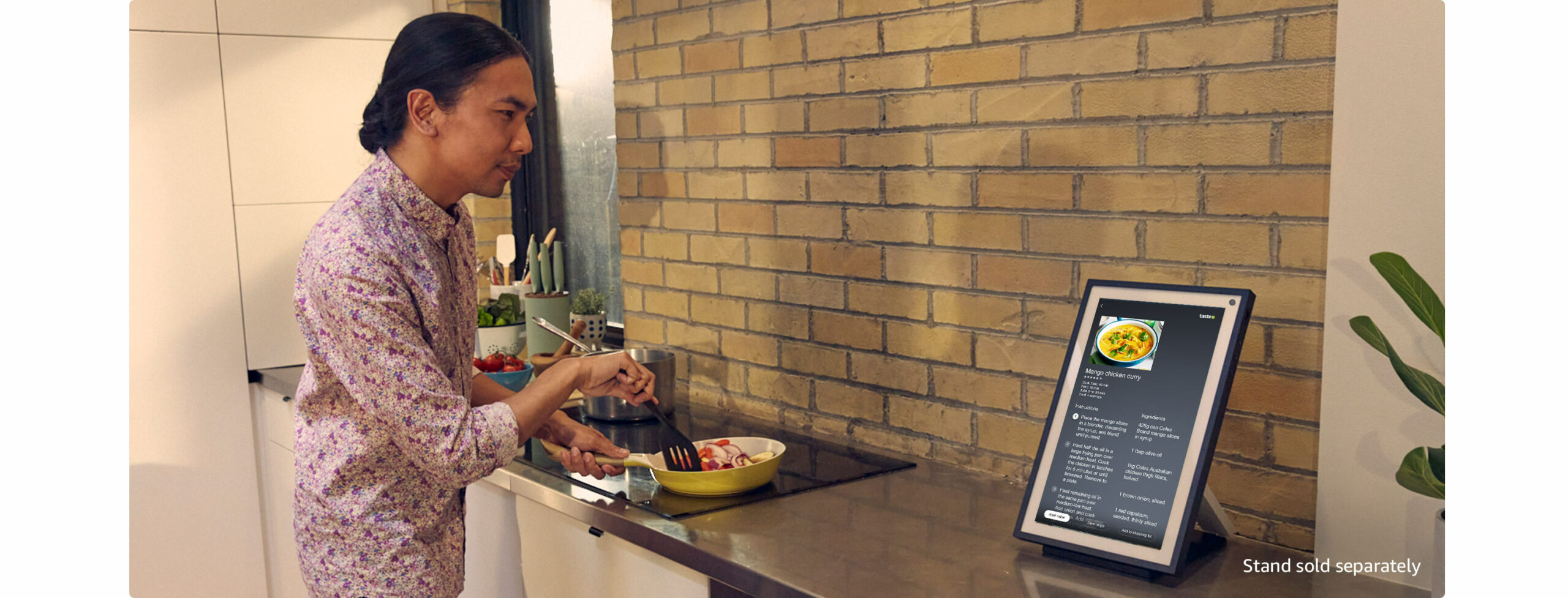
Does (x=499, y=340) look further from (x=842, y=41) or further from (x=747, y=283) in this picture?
(x=842, y=41)

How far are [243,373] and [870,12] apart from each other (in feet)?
6.96

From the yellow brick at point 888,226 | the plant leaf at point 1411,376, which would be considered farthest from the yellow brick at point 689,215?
the plant leaf at point 1411,376

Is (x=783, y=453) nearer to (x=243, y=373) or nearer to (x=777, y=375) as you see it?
(x=777, y=375)

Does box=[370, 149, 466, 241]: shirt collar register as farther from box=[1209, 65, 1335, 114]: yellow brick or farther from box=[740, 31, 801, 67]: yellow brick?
box=[1209, 65, 1335, 114]: yellow brick

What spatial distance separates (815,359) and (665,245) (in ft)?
1.82

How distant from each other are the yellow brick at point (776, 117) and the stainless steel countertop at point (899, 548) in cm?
73

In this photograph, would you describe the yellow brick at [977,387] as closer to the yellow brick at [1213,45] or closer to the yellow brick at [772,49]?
the yellow brick at [1213,45]

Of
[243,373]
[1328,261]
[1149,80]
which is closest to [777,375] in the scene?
[1149,80]

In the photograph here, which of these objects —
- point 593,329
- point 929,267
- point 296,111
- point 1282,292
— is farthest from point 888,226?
point 296,111

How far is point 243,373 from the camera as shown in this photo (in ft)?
10.2

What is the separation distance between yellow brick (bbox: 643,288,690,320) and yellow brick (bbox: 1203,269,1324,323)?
4.37ft

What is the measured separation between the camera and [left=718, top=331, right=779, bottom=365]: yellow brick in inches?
92.2

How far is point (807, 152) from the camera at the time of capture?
2188 millimetres

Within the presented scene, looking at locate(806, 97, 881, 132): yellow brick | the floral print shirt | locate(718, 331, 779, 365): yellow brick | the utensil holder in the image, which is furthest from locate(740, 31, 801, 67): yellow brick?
the utensil holder
